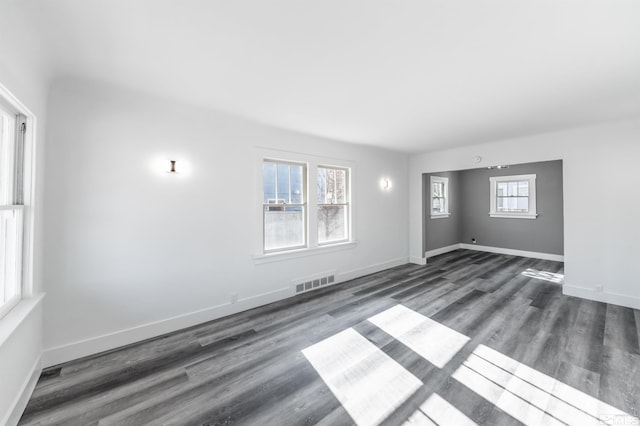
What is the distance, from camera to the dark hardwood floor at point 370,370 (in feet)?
5.89

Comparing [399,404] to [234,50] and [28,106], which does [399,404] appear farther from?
[28,106]

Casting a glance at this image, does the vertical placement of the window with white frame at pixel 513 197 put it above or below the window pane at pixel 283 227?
above

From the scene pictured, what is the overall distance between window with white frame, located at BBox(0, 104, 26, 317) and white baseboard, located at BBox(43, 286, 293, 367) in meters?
0.76

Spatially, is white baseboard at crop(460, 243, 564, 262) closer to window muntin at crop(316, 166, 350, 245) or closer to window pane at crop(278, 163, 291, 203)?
window muntin at crop(316, 166, 350, 245)

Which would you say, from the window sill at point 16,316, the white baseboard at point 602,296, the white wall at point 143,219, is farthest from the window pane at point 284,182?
the white baseboard at point 602,296

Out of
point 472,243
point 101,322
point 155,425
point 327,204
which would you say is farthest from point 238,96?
point 472,243

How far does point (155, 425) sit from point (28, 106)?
249 centimetres

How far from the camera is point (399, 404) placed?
1869 mm

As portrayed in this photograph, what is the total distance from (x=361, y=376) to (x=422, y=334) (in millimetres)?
1057

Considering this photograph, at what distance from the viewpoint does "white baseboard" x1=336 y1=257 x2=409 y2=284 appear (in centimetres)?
473

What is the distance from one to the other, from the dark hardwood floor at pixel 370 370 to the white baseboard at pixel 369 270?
109 centimetres

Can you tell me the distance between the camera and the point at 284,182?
13.1ft

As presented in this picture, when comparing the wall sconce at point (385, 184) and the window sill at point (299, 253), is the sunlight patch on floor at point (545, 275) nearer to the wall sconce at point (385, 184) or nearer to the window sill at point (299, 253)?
the wall sconce at point (385, 184)

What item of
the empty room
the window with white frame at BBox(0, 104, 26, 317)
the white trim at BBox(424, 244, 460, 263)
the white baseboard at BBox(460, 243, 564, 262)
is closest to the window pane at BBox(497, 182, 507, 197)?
the white baseboard at BBox(460, 243, 564, 262)
